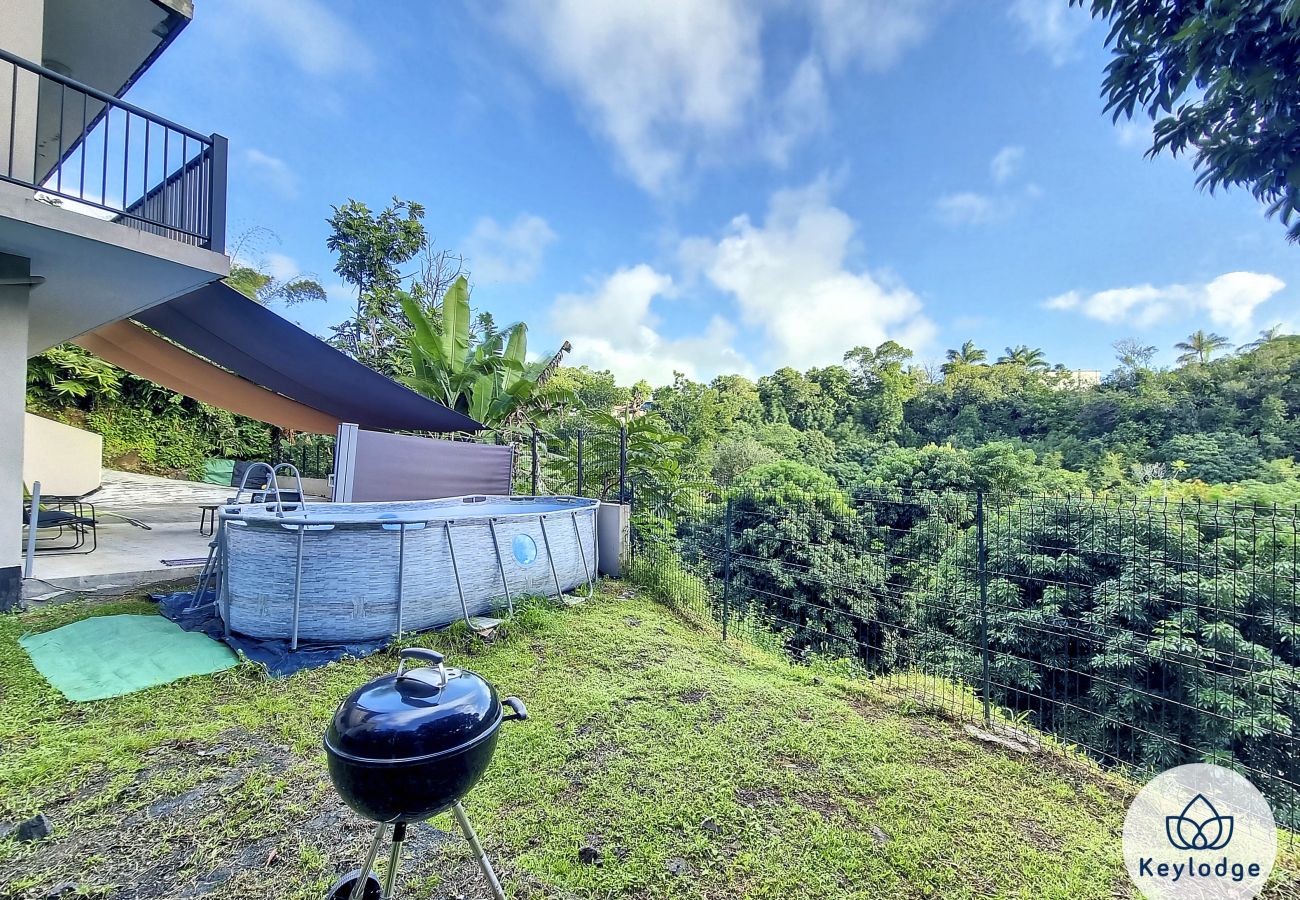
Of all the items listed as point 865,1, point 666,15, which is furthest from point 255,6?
point 865,1

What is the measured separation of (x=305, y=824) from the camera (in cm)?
216

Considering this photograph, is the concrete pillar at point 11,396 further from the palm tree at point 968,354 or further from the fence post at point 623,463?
the palm tree at point 968,354

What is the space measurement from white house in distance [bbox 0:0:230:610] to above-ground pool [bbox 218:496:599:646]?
1.93m

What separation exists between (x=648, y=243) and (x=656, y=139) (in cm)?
641

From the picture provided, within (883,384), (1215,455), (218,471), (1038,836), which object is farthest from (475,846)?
(883,384)

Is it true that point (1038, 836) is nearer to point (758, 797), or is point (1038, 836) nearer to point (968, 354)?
point (758, 797)

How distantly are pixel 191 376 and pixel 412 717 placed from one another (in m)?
8.52

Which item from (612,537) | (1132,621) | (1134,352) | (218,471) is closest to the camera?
(1132,621)

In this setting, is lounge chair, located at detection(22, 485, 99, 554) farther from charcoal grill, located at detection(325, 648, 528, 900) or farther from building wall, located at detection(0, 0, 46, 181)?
charcoal grill, located at detection(325, 648, 528, 900)

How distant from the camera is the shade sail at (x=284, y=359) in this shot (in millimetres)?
5105

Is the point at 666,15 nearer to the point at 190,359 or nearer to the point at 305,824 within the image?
the point at 190,359

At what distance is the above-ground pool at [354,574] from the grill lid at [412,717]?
9.44 ft

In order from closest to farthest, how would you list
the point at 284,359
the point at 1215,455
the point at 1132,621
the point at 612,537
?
the point at 284,359 < the point at 1132,621 < the point at 612,537 < the point at 1215,455

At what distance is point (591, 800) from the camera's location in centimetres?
241
